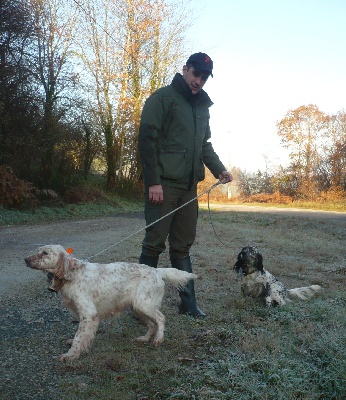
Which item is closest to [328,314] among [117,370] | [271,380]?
[271,380]

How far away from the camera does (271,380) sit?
3035 millimetres

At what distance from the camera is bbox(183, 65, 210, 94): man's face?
14.5 ft

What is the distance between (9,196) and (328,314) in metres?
11.0

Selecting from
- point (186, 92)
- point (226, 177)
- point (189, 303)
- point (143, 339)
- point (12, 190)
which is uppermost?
point (186, 92)

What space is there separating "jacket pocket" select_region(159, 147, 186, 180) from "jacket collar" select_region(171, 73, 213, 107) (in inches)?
19.4

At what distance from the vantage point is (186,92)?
443cm

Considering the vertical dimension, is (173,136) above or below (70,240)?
above

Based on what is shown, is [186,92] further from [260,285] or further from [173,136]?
[260,285]

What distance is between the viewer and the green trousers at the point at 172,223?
4410mm

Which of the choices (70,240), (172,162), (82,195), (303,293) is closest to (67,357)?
(172,162)

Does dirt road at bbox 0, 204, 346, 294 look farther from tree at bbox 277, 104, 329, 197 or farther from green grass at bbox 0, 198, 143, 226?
tree at bbox 277, 104, 329, 197

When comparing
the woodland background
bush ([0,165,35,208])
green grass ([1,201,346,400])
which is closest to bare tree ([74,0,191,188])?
the woodland background

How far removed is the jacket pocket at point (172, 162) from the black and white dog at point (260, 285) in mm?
1644

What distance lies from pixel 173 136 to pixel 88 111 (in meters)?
16.9
